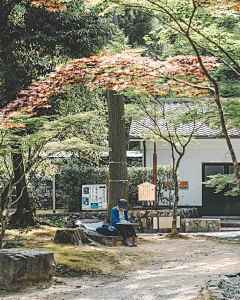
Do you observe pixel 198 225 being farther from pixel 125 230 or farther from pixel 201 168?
pixel 125 230

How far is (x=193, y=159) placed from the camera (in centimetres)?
2023

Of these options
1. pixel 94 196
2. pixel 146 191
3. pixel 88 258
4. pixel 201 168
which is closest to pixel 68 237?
pixel 88 258

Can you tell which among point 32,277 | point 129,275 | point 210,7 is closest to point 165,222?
point 129,275

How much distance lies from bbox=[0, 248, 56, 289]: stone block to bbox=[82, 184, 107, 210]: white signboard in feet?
31.2

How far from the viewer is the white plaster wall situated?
2019cm

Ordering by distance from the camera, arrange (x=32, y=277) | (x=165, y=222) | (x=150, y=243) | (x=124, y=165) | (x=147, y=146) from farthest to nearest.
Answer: (x=147, y=146)
(x=165, y=222)
(x=124, y=165)
(x=150, y=243)
(x=32, y=277)

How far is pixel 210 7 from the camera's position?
22.4 feet

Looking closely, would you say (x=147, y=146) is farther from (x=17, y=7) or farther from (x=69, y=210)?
(x=17, y=7)

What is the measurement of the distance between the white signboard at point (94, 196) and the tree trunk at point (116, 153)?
120 inches


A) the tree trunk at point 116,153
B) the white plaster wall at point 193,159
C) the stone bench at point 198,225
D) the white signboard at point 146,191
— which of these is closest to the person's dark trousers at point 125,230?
the tree trunk at point 116,153

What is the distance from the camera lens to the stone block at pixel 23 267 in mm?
7758

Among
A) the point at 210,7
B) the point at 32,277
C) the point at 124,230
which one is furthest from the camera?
the point at 124,230

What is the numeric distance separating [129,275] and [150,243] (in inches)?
177

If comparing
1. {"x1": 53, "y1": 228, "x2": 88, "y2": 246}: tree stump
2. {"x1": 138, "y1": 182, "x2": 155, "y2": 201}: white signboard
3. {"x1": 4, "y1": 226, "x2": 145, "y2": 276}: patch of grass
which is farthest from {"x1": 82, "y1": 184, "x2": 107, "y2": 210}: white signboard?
{"x1": 53, "y1": 228, "x2": 88, "y2": 246}: tree stump
